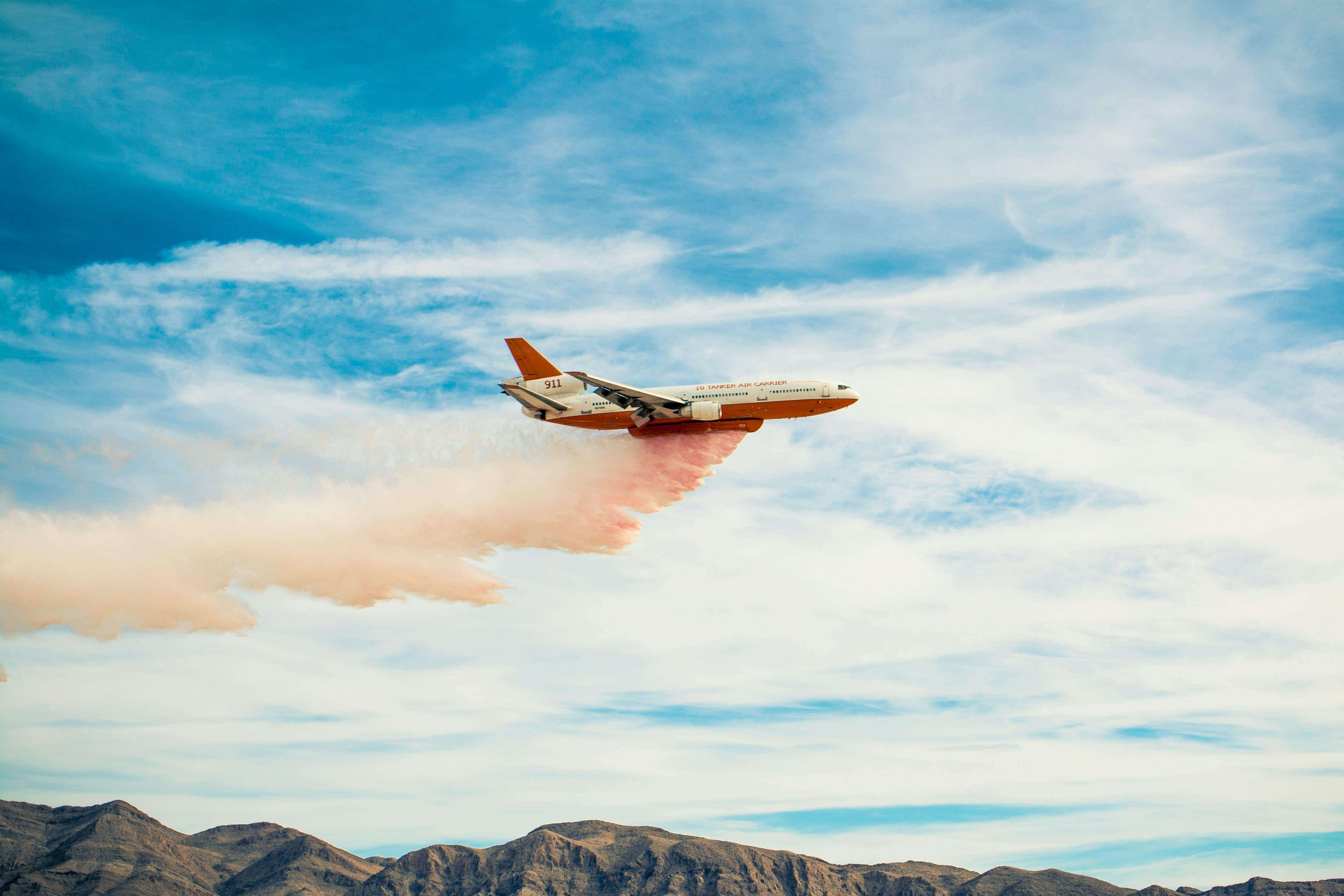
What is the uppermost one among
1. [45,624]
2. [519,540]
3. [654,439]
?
[654,439]

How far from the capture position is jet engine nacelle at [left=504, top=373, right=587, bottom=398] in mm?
78312

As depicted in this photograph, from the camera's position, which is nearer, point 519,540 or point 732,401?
point 732,401

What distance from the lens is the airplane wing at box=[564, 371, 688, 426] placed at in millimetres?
75438

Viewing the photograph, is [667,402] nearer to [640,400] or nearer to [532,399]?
[640,400]

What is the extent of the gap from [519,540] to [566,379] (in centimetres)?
1420

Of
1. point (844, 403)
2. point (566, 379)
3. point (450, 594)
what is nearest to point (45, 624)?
point (450, 594)

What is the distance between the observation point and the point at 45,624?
265 feet

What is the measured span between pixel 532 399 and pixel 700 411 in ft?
41.4

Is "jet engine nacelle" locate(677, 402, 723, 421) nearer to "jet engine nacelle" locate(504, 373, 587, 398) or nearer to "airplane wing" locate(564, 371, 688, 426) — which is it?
"airplane wing" locate(564, 371, 688, 426)

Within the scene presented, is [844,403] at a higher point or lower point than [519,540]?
higher

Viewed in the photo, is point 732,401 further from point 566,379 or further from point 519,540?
point 519,540

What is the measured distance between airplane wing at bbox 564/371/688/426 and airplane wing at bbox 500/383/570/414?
292 centimetres

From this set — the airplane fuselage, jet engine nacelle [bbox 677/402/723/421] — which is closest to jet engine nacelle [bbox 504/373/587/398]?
the airplane fuselage

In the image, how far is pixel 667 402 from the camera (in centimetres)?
7669
